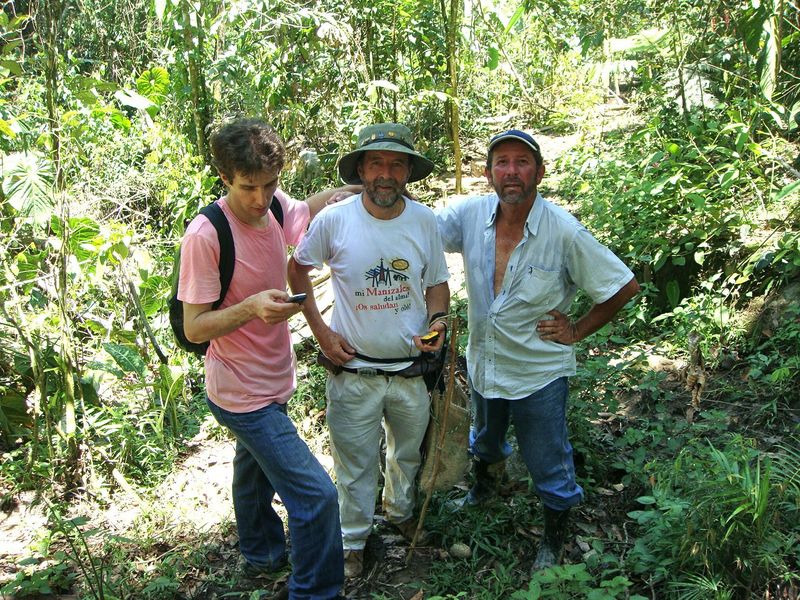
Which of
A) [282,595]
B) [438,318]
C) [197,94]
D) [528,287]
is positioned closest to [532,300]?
[528,287]

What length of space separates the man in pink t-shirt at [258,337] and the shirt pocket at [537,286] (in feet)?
3.56

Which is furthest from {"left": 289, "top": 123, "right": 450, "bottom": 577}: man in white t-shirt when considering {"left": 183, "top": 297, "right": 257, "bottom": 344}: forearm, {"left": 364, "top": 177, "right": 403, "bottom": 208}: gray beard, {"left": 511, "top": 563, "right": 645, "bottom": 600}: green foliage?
{"left": 511, "top": 563, "right": 645, "bottom": 600}: green foliage

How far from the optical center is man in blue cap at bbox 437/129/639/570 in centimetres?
314

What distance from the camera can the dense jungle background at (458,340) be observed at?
11.0 ft

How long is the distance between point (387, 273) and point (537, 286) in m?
0.68

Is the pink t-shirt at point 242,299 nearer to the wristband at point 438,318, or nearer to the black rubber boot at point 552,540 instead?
the wristband at point 438,318

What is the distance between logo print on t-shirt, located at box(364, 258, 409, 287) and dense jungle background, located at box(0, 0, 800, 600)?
141 cm

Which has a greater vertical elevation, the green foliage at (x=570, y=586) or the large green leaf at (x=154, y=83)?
the large green leaf at (x=154, y=83)

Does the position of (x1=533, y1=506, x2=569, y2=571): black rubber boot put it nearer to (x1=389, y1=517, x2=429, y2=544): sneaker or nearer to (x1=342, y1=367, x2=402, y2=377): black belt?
(x1=389, y1=517, x2=429, y2=544): sneaker

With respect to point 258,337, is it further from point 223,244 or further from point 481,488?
point 481,488

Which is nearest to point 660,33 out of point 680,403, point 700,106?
point 700,106

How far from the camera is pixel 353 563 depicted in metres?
3.47

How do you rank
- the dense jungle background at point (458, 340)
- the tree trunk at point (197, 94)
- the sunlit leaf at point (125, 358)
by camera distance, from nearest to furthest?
1. the dense jungle background at point (458, 340)
2. the sunlit leaf at point (125, 358)
3. the tree trunk at point (197, 94)

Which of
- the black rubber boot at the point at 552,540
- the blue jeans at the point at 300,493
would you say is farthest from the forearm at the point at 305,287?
the black rubber boot at the point at 552,540
